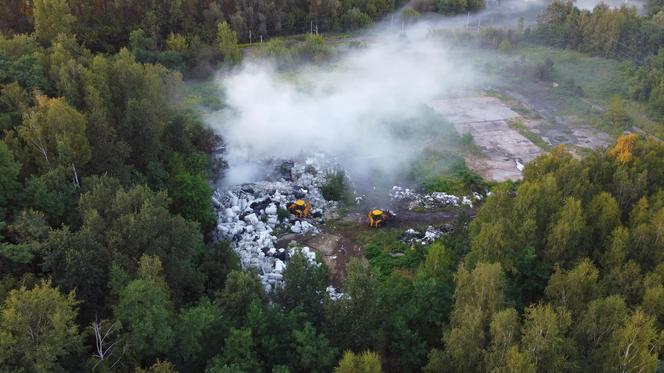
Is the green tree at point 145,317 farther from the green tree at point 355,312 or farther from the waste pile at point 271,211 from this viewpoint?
the waste pile at point 271,211

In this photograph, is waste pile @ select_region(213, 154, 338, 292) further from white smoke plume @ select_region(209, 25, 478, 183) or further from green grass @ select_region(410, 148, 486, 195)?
green grass @ select_region(410, 148, 486, 195)

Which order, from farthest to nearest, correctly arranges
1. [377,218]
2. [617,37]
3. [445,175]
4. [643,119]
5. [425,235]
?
[617,37], [643,119], [445,175], [377,218], [425,235]

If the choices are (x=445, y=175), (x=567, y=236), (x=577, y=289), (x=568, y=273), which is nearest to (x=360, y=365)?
(x=577, y=289)

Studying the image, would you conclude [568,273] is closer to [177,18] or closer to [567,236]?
[567,236]

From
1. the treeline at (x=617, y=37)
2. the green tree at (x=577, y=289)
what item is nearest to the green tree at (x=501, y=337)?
the green tree at (x=577, y=289)

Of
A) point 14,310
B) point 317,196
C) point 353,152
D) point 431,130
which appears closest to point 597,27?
point 431,130

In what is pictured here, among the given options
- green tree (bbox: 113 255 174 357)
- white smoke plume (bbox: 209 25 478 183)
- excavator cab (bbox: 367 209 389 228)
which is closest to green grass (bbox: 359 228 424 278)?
excavator cab (bbox: 367 209 389 228)
